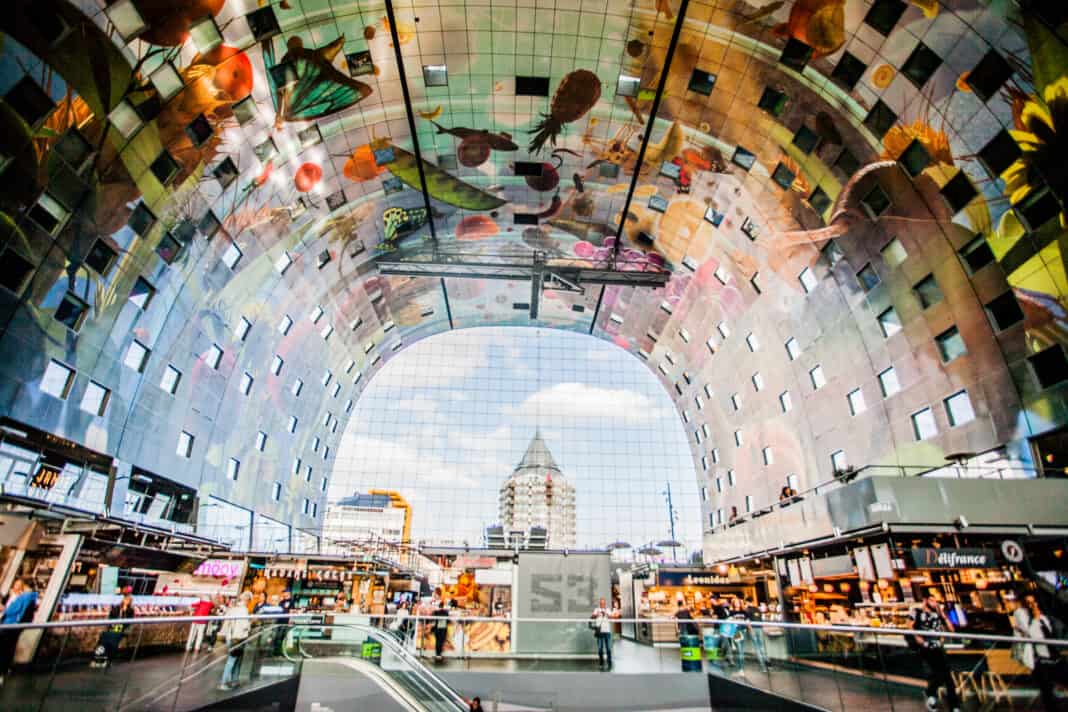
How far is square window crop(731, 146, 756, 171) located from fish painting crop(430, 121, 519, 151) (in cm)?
769

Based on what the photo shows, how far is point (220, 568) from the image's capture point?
65.9ft

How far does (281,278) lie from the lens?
72.6 ft

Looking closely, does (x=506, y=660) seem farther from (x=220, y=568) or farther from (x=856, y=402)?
(x=856, y=402)

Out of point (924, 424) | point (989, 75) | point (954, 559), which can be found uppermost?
point (989, 75)

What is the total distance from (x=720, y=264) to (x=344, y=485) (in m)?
27.3

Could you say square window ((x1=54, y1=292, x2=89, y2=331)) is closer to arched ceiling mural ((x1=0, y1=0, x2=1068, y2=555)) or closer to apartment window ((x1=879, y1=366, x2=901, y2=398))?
arched ceiling mural ((x1=0, y1=0, x2=1068, y2=555))

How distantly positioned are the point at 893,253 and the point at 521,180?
13239 mm

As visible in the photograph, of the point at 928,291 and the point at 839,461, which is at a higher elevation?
the point at 928,291

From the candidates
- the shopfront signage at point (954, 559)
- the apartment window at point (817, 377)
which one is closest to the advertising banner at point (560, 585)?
the shopfront signage at point (954, 559)

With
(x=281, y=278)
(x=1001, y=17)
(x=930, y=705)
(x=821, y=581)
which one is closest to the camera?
(x=930, y=705)

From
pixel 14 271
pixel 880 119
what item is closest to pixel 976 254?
pixel 880 119

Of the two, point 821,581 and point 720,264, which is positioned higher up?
point 720,264

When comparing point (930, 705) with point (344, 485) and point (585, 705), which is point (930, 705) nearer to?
point (585, 705)

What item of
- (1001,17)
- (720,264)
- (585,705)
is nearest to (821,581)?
(585,705)
